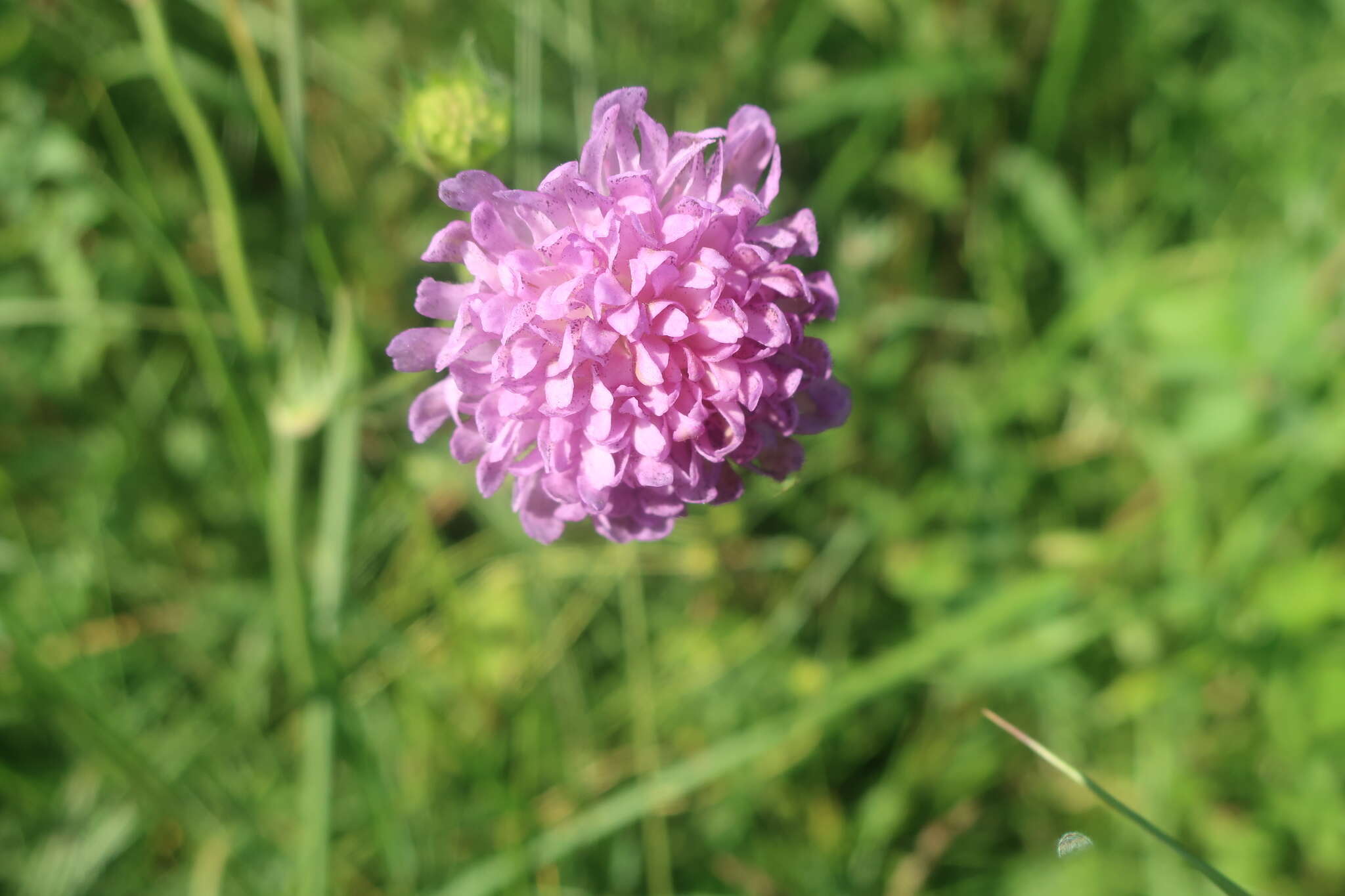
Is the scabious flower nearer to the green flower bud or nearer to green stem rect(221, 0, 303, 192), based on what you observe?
the green flower bud

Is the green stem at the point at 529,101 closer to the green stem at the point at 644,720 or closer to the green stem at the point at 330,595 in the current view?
the green stem at the point at 330,595

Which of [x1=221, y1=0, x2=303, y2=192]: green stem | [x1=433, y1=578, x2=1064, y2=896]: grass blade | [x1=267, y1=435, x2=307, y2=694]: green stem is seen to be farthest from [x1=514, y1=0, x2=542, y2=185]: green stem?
[x1=433, y1=578, x2=1064, y2=896]: grass blade

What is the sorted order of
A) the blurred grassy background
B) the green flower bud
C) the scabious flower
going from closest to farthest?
1. the scabious flower
2. the green flower bud
3. the blurred grassy background

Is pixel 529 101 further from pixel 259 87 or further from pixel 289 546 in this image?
pixel 289 546

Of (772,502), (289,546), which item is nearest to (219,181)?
(289,546)

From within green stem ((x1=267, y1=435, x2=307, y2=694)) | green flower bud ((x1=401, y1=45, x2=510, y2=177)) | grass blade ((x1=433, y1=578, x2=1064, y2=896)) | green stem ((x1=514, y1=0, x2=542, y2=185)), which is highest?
green stem ((x1=514, y1=0, x2=542, y2=185))

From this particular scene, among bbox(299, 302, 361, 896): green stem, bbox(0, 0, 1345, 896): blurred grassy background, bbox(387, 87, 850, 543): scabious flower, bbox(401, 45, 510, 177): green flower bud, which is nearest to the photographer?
bbox(387, 87, 850, 543): scabious flower
